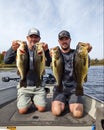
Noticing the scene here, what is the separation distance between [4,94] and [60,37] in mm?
2521

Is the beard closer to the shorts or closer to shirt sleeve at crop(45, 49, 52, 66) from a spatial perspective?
shirt sleeve at crop(45, 49, 52, 66)

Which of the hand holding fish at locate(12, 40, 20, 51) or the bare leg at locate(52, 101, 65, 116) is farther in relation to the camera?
the bare leg at locate(52, 101, 65, 116)

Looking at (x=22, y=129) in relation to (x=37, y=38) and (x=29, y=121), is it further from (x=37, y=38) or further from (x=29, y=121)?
(x=37, y=38)

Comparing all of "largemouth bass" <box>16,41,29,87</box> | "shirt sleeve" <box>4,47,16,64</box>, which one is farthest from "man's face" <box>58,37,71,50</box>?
"shirt sleeve" <box>4,47,16,64</box>

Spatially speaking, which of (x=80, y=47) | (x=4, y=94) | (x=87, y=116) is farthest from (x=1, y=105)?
(x=80, y=47)

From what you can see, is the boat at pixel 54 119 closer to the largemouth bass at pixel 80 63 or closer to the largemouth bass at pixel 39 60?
the largemouth bass at pixel 80 63

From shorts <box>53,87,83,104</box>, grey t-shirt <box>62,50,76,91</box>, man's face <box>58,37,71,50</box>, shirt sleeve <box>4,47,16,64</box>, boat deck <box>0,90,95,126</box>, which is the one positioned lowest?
boat deck <box>0,90,95,126</box>

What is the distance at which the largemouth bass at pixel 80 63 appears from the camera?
15.7 feet

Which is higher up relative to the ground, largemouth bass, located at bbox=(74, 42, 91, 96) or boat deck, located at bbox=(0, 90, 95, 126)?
largemouth bass, located at bbox=(74, 42, 91, 96)

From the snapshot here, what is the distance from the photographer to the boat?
4695mm

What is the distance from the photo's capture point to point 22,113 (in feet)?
18.6

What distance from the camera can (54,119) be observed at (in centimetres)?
519

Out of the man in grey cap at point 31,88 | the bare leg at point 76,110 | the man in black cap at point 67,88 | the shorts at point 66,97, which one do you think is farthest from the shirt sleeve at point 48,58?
the bare leg at point 76,110

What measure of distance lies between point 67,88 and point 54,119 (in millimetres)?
905
